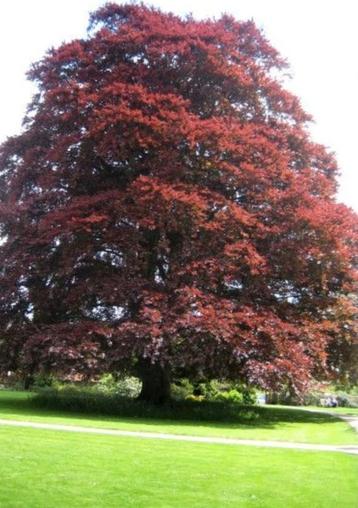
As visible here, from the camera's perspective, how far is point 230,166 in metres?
20.5

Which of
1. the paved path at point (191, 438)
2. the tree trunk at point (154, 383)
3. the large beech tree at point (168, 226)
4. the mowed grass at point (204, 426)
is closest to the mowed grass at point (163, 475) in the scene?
the paved path at point (191, 438)

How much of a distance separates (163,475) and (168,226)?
11.9 m

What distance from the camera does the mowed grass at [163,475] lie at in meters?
7.39

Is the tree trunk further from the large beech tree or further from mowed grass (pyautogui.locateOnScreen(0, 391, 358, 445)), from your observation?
mowed grass (pyautogui.locateOnScreen(0, 391, 358, 445))

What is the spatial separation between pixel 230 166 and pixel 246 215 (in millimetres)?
1823

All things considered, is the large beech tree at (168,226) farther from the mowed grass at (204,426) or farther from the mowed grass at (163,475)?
the mowed grass at (163,475)

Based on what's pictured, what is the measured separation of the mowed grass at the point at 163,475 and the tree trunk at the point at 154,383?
10.0 metres

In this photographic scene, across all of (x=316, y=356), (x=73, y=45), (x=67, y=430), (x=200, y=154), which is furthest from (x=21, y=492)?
(x=73, y=45)

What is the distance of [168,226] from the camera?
1995 cm

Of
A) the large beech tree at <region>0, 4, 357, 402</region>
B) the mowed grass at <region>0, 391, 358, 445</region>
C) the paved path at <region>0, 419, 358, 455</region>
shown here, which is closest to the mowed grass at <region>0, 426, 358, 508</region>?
the paved path at <region>0, 419, 358, 455</region>

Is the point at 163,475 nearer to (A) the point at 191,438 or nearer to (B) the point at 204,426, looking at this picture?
(A) the point at 191,438

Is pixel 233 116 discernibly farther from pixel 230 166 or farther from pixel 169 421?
pixel 169 421

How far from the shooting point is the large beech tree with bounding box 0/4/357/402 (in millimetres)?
18688

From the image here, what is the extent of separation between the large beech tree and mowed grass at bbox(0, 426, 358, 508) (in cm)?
653
